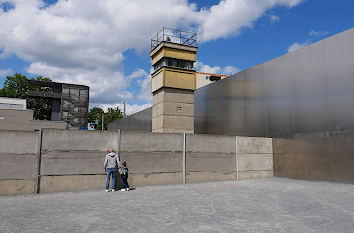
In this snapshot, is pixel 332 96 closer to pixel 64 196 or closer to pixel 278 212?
pixel 278 212

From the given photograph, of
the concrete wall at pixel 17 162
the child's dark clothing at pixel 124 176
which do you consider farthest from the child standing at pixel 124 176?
the concrete wall at pixel 17 162

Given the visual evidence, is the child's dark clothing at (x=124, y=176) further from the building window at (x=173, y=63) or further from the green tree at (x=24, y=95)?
the green tree at (x=24, y=95)

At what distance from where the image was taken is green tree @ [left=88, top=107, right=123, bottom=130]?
76.2 m

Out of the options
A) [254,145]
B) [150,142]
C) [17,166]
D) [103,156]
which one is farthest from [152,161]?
[254,145]

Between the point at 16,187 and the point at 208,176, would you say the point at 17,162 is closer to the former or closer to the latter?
the point at 16,187

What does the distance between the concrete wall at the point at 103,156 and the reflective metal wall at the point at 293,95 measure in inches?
115

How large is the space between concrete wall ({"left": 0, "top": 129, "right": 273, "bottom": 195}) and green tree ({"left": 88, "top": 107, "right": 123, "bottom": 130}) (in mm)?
63686

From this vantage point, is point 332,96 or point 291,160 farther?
point 291,160

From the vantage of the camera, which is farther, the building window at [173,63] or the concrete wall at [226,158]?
the building window at [173,63]

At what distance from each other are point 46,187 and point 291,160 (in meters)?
13.8

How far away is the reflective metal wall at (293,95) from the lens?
13.9m

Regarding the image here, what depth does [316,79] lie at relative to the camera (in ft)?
49.8

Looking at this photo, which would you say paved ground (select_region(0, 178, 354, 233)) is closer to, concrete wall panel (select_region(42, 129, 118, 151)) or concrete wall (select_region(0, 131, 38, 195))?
concrete wall (select_region(0, 131, 38, 195))

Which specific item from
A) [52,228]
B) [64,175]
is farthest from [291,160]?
[52,228]
